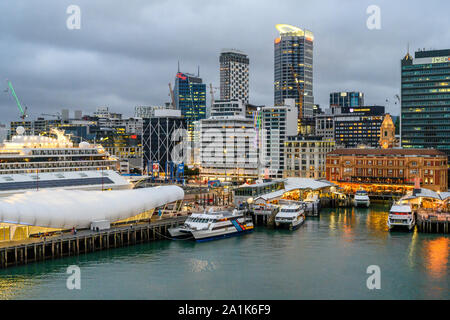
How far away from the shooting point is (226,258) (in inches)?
1831

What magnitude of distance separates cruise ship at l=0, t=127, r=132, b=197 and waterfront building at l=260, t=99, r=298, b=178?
65464 mm

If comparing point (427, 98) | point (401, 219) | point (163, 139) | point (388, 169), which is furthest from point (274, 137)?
point (401, 219)

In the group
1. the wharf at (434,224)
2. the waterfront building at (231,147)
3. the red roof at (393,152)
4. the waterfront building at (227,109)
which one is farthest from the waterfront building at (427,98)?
the wharf at (434,224)

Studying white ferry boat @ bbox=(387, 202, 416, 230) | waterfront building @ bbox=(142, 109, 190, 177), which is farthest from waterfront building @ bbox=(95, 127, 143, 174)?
white ferry boat @ bbox=(387, 202, 416, 230)

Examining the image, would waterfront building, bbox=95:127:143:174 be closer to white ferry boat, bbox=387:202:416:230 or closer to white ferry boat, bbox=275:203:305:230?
white ferry boat, bbox=275:203:305:230

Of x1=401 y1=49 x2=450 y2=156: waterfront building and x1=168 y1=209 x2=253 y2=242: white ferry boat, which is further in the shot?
x1=401 y1=49 x2=450 y2=156: waterfront building

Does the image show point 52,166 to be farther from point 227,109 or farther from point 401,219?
point 227,109

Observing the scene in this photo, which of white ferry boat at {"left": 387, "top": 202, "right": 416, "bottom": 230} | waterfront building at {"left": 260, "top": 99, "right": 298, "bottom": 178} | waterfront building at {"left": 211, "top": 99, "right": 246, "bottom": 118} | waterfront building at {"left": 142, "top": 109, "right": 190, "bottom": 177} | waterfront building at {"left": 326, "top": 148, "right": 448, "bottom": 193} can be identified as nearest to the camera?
white ferry boat at {"left": 387, "top": 202, "right": 416, "bottom": 230}

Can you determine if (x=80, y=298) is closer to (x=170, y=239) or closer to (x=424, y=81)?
(x=170, y=239)

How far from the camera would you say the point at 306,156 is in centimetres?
12262

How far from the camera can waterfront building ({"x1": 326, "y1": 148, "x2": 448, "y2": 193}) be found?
96688mm

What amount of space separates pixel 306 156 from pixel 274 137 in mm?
14309
